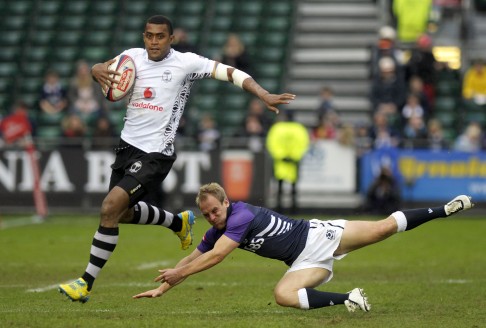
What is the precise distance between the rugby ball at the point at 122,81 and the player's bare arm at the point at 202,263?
1.90 meters

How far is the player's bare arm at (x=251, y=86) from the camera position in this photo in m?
9.91

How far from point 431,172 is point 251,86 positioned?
1248 cm

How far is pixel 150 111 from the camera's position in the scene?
10.5 metres

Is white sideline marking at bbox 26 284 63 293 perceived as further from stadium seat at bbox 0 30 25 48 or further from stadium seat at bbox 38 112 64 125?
stadium seat at bbox 0 30 25 48

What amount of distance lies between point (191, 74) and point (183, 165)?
11654 mm

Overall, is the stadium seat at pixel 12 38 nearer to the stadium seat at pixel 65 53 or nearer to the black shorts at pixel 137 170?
the stadium seat at pixel 65 53

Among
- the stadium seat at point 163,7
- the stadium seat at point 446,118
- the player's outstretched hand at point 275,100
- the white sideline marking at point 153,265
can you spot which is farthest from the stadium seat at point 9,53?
the player's outstretched hand at point 275,100

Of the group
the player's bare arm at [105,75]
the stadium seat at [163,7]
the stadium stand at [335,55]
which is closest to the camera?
the player's bare arm at [105,75]

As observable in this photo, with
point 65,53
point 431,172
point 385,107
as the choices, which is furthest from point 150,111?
point 65,53

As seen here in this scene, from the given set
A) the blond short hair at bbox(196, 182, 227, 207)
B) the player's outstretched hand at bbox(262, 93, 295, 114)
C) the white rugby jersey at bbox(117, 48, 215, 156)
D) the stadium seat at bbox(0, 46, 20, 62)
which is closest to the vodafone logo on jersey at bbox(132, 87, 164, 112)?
the white rugby jersey at bbox(117, 48, 215, 156)

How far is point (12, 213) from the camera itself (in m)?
22.7

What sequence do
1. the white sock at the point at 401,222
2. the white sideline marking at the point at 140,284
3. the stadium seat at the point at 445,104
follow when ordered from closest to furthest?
the white sock at the point at 401,222
the white sideline marking at the point at 140,284
the stadium seat at the point at 445,104

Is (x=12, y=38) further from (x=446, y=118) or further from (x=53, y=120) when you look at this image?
(x=446, y=118)

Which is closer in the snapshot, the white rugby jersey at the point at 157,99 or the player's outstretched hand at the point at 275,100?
the player's outstretched hand at the point at 275,100
